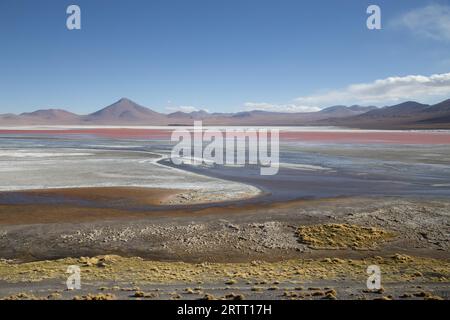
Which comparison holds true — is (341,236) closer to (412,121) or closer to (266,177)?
(266,177)

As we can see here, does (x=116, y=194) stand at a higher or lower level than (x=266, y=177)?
lower

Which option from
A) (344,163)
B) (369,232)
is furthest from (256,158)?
(369,232)

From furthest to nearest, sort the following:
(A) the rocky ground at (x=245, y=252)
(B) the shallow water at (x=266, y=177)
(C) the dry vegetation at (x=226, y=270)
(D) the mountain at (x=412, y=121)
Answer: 1. (D) the mountain at (x=412, y=121)
2. (B) the shallow water at (x=266, y=177)
3. (C) the dry vegetation at (x=226, y=270)
4. (A) the rocky ground at (x=245, y=252)

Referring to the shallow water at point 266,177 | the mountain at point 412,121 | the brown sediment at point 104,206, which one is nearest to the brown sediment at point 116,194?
the brown sediment at point 104,206

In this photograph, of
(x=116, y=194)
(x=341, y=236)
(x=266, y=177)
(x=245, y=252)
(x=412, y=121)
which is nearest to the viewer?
(x=245, y=252)

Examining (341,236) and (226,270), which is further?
(341,236)

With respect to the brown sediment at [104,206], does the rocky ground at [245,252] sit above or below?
below

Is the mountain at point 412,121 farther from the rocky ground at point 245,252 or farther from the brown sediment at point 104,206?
the rocky ground at point 245,252

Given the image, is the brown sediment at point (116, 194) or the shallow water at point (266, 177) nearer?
the brown sediment at point (116, 194)

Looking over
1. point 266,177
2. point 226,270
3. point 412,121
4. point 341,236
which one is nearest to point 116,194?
point 266,177

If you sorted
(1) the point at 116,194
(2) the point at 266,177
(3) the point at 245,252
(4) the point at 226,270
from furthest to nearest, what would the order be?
(2) the point at 266,177 < (1) the point at 116,194 < (3) the point at 245,252 < (4) the point at 226,270

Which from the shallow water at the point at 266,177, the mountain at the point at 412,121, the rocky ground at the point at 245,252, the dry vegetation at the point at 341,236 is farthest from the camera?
the mountain at the point at 412,121

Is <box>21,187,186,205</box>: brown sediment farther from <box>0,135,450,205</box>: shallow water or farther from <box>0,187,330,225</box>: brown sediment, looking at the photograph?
<box>0,135,450,205</box>: shallow water

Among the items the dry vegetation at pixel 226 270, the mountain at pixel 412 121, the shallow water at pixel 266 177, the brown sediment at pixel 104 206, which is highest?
the mountain at pixel 412 121
